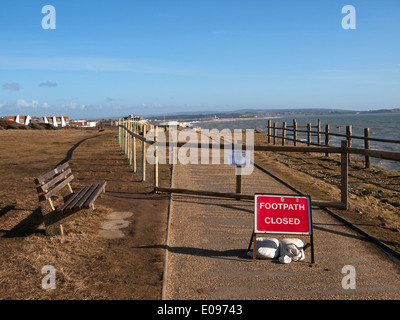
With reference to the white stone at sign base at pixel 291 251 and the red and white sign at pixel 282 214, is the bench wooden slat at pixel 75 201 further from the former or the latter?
the white stone at sign base at pixel 291 251

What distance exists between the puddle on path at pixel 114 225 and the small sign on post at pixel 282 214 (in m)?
2.14

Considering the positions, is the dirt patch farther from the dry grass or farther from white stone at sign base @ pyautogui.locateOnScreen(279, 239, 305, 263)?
the dry grass

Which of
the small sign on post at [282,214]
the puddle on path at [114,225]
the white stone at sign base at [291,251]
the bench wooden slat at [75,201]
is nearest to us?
the white stone at sign base at [291,251]

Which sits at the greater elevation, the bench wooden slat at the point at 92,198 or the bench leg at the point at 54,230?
the bench wooden slat at the point at 92,198

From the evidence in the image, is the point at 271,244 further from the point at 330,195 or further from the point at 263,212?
the point at 330,195

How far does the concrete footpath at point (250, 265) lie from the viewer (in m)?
4.41

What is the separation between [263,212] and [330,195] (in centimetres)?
464

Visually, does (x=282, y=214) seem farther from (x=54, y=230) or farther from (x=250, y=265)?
(x=54, y=230)

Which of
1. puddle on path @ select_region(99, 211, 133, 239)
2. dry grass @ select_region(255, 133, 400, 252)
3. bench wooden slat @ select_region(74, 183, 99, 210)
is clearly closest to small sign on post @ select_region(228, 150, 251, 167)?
dry grass @ select_region(255, 133, 400, 252)

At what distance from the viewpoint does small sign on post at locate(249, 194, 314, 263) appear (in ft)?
17.9

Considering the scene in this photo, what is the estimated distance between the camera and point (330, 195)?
31.7ft

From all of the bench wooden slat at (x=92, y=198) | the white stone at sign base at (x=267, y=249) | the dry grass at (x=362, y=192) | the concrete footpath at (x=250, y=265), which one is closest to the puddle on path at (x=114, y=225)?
the bench wooden slat at (x=92, y=198)
